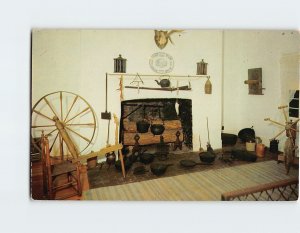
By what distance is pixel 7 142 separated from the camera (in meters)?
2.85

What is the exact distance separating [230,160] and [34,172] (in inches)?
111

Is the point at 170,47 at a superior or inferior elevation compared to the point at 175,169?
superior

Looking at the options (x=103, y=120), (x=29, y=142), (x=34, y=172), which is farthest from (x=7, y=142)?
(x=103, y=120)

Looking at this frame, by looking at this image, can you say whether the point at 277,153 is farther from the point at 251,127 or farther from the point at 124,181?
the point at 124,181

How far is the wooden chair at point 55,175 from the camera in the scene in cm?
297

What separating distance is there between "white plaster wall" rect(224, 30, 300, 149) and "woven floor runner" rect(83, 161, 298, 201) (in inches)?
19.0

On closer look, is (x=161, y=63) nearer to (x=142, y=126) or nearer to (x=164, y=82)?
(x=164, y=82)

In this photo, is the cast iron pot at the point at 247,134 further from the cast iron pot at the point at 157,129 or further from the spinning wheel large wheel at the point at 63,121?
the spinning wheel large wheel at the point at 63,121

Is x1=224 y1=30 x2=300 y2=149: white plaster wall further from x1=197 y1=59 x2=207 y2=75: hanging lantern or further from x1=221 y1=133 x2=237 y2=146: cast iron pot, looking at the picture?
x1=197 y1=59 x2=207 y2=75: hanging lantern

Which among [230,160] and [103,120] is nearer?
[103,120]

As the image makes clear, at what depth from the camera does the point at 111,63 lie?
3.83 meters

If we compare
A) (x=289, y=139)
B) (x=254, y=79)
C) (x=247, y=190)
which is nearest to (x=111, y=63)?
(x=254, y=79)
